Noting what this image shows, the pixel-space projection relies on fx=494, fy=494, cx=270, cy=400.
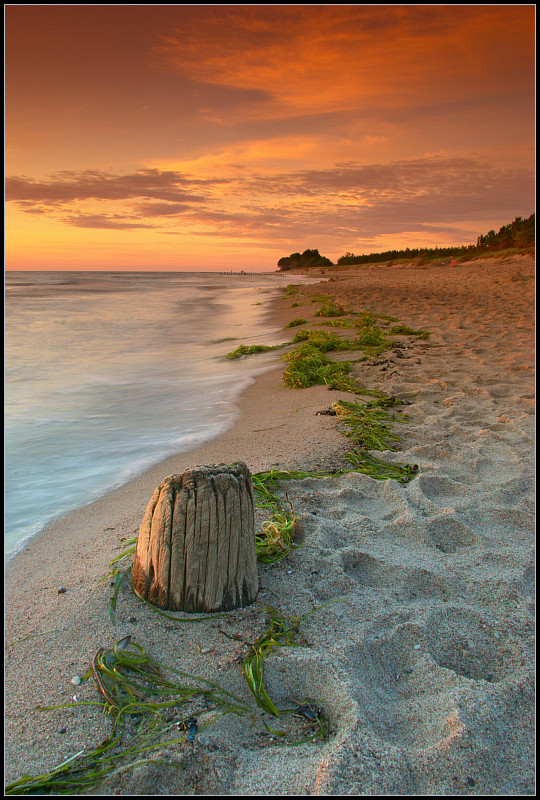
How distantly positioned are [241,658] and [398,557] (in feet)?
3.26

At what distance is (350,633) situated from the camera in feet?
6.49

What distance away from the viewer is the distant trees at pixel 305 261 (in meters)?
67.6

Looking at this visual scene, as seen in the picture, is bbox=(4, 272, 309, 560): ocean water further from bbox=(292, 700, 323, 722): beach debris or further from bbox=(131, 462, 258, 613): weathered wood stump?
bbox=(292, 700, 323, 722): beach debris

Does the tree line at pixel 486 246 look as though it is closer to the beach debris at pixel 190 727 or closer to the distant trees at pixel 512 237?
the distant trees at pixel 512 237

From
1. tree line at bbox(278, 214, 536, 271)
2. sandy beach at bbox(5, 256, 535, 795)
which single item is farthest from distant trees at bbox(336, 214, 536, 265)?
sandy beach at bbox(5, 256, 535, 795)

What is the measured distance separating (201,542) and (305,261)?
73.3 m

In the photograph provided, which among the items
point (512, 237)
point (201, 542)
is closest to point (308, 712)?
point (201, 542)

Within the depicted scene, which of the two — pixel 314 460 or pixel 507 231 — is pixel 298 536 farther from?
pixel 507 231

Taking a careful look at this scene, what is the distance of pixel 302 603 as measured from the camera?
7.10 ft

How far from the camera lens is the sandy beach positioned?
147 centimetres

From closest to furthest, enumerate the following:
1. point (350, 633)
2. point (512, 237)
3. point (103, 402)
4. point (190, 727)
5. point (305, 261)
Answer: point (190, 727)
point (350, 633)
point (103, 402)
point (512, 237)
point (305, 261)

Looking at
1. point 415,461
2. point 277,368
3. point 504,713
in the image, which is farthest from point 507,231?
point 504,713

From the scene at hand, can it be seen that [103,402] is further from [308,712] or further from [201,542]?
[308,712]

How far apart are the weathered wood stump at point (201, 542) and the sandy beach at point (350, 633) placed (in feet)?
0.34
